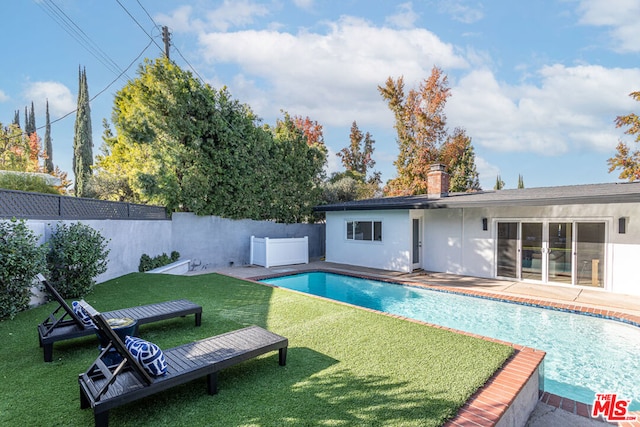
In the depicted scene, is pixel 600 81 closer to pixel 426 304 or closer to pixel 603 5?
pixel 603 5

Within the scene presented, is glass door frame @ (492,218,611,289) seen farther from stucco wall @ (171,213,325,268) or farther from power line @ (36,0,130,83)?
power line @ (36,0,130,83)

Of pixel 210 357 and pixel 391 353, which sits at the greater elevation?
pixel 210 357

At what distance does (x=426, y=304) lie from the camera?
29.8 feet

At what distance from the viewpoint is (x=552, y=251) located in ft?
33.6

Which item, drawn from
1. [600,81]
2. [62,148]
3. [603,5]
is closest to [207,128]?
[603,5]

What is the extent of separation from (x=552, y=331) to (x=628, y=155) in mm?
19483

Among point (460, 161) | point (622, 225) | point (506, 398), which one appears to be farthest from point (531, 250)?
point (460, 161)

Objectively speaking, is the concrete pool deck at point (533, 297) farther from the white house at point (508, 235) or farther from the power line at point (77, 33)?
the power line at point (77, 33)

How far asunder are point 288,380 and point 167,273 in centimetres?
891

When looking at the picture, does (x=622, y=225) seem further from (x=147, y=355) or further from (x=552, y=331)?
(x=147, y=355)

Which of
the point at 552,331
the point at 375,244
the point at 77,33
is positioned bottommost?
the point at 552,331

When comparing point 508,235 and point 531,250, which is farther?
point 508,235

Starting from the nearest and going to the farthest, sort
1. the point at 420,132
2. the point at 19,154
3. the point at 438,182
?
the point at 438,182 < the point at 19,154 < the point at 420,132

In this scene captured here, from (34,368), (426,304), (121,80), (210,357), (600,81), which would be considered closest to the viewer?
(210,357)
